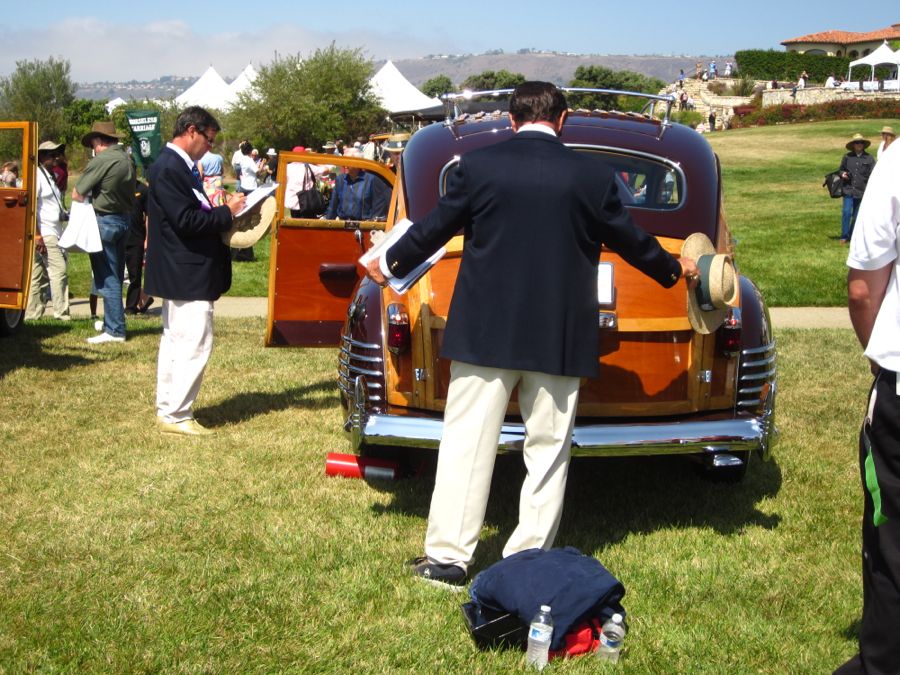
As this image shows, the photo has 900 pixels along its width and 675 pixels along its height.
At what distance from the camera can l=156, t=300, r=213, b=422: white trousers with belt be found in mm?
6734

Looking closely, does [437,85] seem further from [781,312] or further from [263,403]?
[263,403]

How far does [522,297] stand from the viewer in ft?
13.4

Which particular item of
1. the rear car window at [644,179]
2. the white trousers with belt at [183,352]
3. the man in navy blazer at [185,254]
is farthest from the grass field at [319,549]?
the rear car window at [644,179]

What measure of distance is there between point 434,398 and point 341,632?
1.34 m

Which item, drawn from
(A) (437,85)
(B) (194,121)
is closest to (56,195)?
(B) (194,121)

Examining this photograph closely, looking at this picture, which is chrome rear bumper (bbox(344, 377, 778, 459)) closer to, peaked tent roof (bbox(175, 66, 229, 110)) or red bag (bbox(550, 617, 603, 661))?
red bag (bbox(550, 617, 603, 661))

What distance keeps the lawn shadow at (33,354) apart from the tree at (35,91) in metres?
64.0

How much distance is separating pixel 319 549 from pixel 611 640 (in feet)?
5.27

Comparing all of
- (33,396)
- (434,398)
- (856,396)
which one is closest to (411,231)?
(434,398)

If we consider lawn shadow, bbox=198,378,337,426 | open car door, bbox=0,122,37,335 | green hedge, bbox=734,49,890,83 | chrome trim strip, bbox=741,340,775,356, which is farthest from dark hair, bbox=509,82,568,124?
green hedge, bbox=734,49,890,83

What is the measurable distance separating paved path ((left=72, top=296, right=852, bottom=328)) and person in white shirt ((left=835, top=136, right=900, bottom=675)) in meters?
8.91

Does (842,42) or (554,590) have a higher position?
(842,42)

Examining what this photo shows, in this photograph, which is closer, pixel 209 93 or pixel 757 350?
pixel 757 350

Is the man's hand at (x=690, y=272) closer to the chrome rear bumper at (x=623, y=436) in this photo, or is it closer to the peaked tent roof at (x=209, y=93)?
the chrome rear bumper at (x=623, y=436)
